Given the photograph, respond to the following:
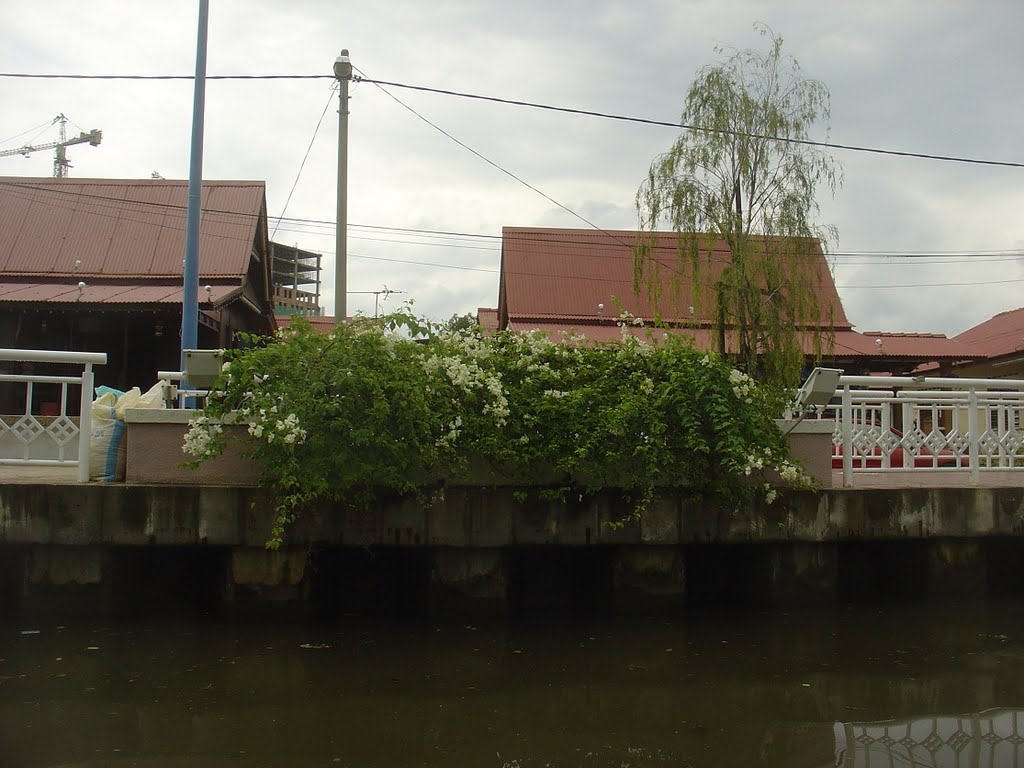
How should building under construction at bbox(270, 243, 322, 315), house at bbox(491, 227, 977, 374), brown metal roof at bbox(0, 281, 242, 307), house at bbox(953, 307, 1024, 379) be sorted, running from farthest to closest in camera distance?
building under construction at bbox(270, 243, 322, 315) < house at bbox(953, 307, 1024, 379) < house at bbox(491, 227, 977, 374) < brown metal roof at bbox(0, 281, 242, 307)

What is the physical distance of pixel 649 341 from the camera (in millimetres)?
7500

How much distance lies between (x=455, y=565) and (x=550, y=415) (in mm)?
1522

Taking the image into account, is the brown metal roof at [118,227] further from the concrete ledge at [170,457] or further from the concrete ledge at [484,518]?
the concrete ledge at [484,518]

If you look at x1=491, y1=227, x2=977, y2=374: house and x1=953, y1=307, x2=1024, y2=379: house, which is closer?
x1=491, y1=227, x2=977, y2=374: house

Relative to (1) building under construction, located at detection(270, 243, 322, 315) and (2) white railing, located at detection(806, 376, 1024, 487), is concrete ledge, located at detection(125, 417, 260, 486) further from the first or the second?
(1) building under construction, located at detection(270, 243, 322, 315)

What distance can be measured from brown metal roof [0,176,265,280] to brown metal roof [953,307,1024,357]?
18676mm

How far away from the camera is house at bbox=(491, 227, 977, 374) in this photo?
18.6 m

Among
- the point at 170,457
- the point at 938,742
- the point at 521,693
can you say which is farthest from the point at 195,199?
the point at 938,742

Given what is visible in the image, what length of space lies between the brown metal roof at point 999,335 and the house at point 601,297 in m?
2.05

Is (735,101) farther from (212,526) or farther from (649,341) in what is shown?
(212,526)

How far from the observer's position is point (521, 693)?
5.41 meters

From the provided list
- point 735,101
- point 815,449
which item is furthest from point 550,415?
point 735,101

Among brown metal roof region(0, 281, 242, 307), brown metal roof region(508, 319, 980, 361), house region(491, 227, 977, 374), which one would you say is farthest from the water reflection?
brown metal roof region(0, 281, 242, 307)

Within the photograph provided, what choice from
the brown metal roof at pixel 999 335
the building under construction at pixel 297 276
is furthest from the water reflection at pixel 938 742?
the building under construction at pixel 297 276
